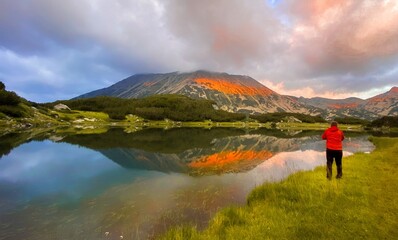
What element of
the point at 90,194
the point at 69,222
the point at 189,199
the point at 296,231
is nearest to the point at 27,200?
the point at 90,194

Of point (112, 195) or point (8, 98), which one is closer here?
point (112, 195)

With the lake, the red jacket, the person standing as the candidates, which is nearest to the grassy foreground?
the person standing

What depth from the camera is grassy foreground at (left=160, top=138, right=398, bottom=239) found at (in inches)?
451

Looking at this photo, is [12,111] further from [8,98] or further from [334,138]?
[334,138]

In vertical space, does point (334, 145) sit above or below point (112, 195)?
above

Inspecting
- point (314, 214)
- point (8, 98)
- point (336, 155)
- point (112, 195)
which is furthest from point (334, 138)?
point (8, 98)

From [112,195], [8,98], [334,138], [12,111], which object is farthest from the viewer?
[8,98]

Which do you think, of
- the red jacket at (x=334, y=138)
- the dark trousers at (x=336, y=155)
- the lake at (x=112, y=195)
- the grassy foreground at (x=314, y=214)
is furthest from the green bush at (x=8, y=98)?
the dark trousers at (x=336, y=155)

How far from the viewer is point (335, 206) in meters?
14.9

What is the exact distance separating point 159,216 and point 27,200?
1003 cm

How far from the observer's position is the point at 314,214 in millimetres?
13742

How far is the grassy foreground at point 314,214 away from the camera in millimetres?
11453

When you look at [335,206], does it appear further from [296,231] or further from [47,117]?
[47,117]

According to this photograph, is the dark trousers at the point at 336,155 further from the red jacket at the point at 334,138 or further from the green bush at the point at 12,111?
the green bush at the point at 12,111
